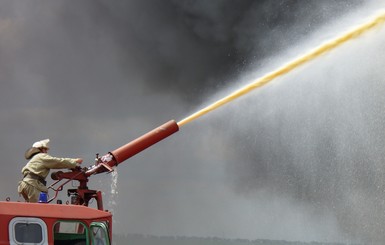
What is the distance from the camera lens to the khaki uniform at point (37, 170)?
23359 mm

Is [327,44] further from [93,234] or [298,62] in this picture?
[93,234]

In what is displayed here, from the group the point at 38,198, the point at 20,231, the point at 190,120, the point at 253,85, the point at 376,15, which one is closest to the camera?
the point at 20,231

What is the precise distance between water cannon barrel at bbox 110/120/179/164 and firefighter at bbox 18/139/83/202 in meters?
1.52

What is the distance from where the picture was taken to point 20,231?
2045 cm

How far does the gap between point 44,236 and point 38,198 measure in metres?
3.31

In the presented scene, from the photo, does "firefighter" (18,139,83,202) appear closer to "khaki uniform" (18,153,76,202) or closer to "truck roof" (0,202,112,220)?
"khaki uniform" (18,153,76,202)

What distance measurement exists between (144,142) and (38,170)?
388 centimetres

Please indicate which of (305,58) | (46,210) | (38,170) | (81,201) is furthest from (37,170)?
(305,58)

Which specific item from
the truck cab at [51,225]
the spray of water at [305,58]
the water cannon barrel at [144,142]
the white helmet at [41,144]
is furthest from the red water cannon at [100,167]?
the spray of water at [305,58]

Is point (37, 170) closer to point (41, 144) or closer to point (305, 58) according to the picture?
point (41, 144)

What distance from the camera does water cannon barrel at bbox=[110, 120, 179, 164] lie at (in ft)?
80.5

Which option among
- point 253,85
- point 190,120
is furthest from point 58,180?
point 253,85

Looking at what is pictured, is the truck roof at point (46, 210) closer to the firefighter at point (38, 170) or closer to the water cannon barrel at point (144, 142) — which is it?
the firefighter at point (38, 170)

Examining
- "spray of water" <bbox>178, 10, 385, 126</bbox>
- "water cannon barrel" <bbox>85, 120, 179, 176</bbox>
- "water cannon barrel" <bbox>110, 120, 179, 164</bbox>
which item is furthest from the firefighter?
"spray of water" <bbox>178, 10, 385, 126</bbox>
